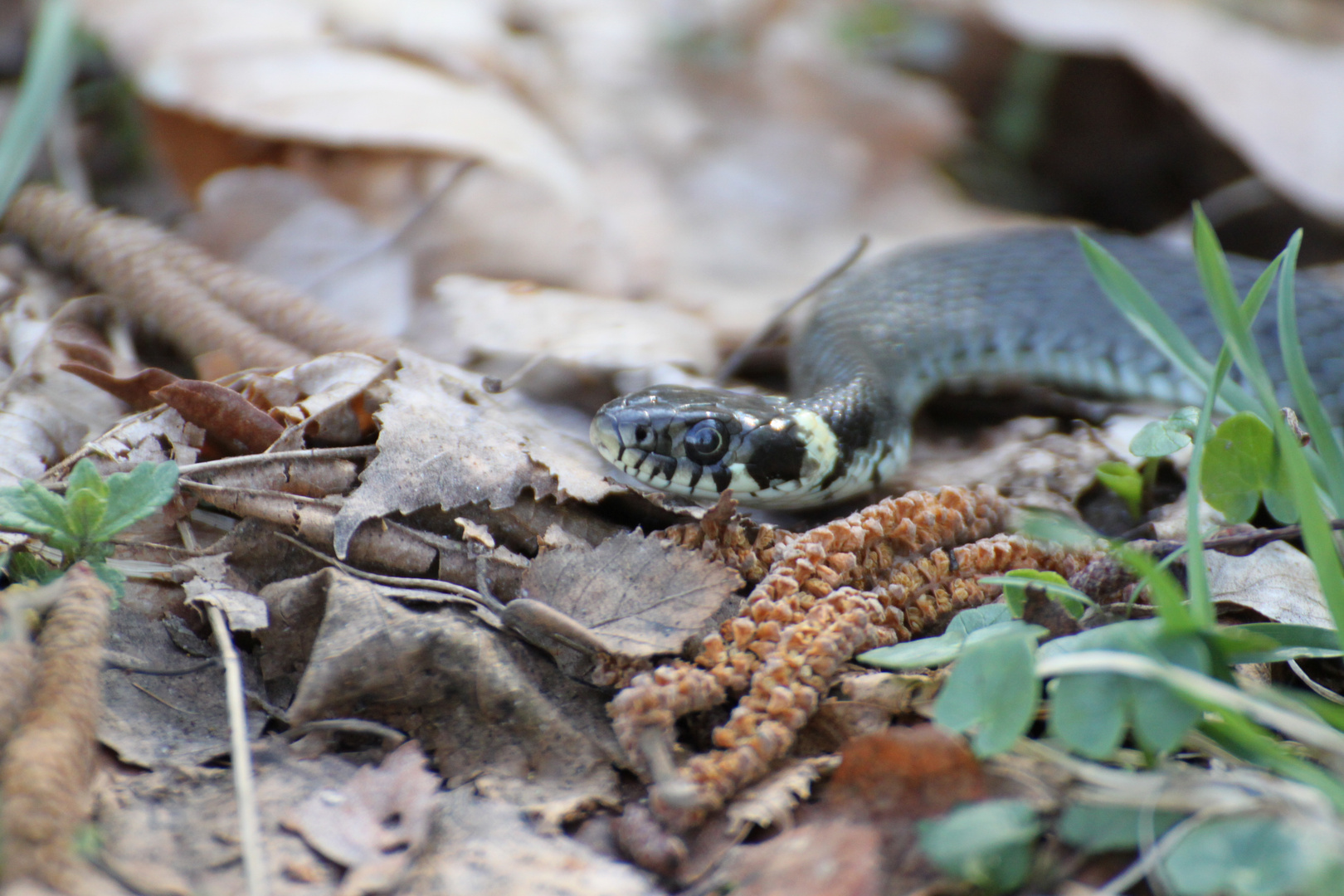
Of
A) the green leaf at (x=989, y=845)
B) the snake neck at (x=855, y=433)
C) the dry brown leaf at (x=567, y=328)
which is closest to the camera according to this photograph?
the green leaf at (x=989, y=845)

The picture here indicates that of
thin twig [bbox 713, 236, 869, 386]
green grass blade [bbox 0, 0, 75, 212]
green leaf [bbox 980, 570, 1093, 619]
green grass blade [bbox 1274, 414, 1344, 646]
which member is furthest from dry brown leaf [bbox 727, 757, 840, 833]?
green grass blade [bbox 0, 0, 75, 212]

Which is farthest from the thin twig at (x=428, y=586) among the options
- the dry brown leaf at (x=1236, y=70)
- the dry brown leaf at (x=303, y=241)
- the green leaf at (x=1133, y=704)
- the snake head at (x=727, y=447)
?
the dry brown leaf at (x=1236, y=70)

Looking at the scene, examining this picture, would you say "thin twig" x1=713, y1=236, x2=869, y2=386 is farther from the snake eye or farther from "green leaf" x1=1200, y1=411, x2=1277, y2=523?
"green leaf" x1=1200, y1=411, x2=1277, y2=523

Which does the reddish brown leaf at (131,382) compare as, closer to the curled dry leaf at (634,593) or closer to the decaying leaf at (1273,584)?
the curled dry leaf at (634,593)

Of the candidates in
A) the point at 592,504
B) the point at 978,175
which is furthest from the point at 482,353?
the point at 978,175

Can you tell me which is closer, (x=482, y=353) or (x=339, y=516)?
(x=339, y=516)

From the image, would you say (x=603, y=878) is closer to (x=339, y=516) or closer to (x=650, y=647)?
(x=650, y=647)
